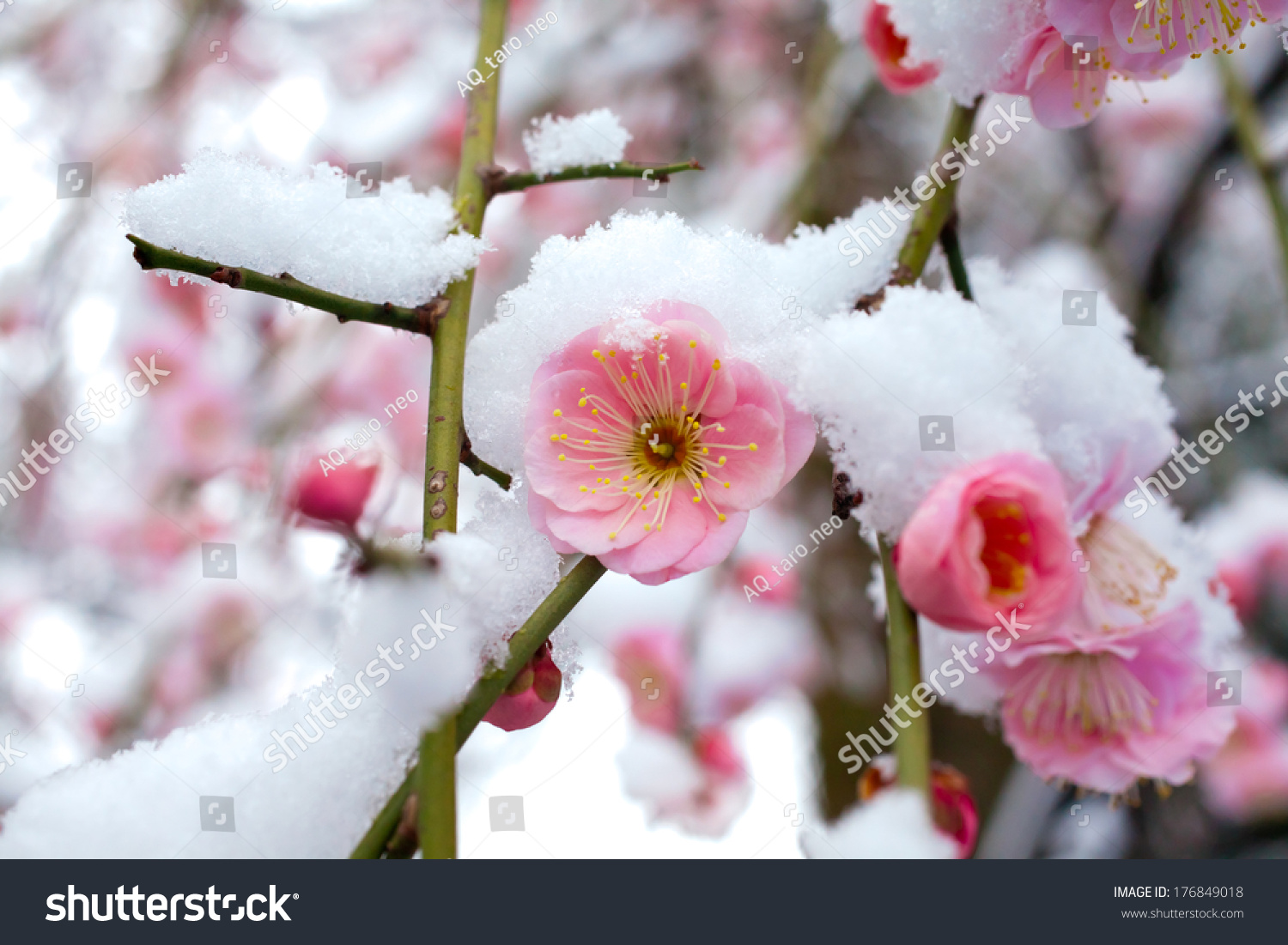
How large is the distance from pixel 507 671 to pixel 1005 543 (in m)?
0.24

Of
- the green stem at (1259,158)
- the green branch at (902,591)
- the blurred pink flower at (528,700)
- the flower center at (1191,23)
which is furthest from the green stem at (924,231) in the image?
the green stem at (1259,158)

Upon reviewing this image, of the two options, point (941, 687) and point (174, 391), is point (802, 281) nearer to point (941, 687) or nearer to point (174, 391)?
point (941, 687)

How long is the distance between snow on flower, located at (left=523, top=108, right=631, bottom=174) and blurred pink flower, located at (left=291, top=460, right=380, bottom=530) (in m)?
0.27

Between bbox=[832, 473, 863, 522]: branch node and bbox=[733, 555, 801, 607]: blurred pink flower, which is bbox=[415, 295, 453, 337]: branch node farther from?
bbox=[733, 555, 801, 607]: blurred pink flower

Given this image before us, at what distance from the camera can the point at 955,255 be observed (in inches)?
23.5

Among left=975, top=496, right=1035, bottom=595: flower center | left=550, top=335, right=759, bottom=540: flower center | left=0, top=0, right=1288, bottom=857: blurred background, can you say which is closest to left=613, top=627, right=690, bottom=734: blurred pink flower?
left=0, top=0, right=1288, bottom=857: blurred background

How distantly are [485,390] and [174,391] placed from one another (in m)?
2.47

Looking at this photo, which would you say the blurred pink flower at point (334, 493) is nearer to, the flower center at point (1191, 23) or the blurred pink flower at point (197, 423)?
the flower center at point (1191, 23)

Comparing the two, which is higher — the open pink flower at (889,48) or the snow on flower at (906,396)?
the open pink flower at (889,48)

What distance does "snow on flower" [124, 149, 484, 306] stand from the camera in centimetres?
46

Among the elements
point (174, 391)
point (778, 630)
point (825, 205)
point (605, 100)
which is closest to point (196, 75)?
point (174, 391)

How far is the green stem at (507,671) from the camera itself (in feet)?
1.29

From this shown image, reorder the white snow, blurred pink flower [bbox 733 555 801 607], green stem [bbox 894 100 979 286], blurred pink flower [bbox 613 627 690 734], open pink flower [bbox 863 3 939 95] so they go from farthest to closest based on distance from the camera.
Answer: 1. blurred pink flower [bbox 733 555 801 607]
2. blurred pink flower [bbox 613 627 690 734]
3. open pink flower [bbox 863 3 939 95]
4. green stem [bbox 894 100 979 286]
5. the white snow

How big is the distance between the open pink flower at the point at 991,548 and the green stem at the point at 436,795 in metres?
0.21
